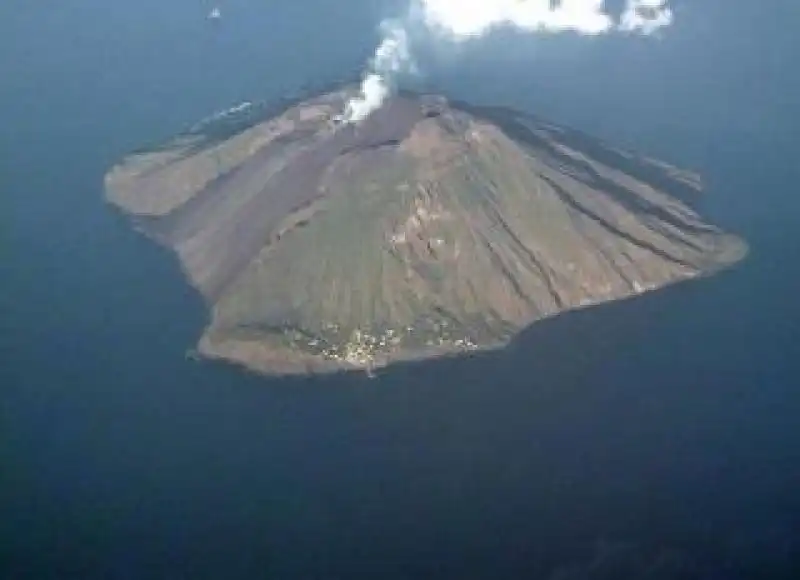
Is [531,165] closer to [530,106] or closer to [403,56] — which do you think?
[530,106]

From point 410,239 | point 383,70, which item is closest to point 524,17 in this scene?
point 383,70

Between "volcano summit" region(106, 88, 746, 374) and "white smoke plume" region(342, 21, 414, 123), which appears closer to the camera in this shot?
"volcano summit" region(106, 88, 746, 374)

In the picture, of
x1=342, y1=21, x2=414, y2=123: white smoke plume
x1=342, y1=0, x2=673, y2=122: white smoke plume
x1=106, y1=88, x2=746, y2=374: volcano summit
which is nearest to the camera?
x1=106, y1=88, x2=746, y2=374: volcano summit

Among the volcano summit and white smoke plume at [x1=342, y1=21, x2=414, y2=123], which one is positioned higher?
white smoke plume at [x1=342, y1=21, x2=414, y2=123]

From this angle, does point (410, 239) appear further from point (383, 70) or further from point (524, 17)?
point (524, 17)

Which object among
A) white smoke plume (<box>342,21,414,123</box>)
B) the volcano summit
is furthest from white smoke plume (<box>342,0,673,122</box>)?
the volcano summit

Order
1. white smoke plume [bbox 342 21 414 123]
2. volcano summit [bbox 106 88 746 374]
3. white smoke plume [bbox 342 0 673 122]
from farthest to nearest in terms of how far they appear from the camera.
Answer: white smoke plume [bbox 342 0 673 122], white smoke plume [bbox 342 21 414 123], volcano summit [bbox 106 88 746 374]

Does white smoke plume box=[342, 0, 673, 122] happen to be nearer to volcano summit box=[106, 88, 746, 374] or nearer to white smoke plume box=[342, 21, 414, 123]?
white smoke plume box=[342, 21, 414, 123]
